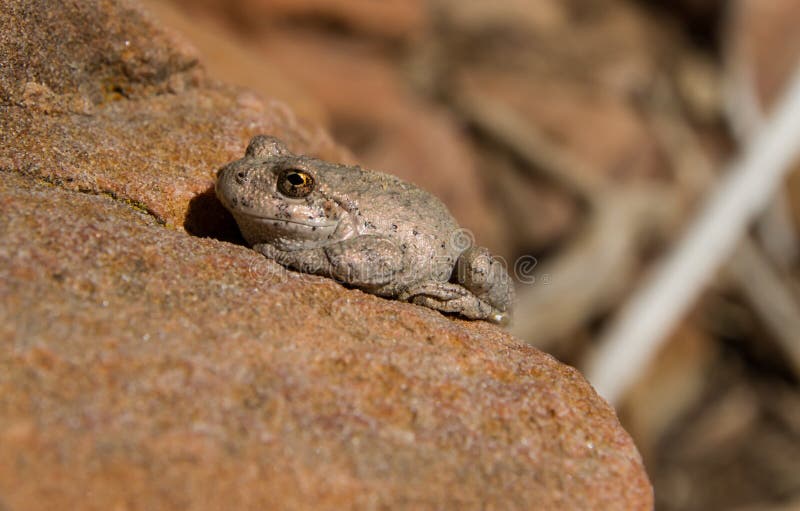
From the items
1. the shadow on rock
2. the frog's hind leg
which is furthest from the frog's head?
the frog's hind leg

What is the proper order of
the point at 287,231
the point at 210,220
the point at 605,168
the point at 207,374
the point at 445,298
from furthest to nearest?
the point at 605,168 < the point at 210,220 < the point at 445,298 < the point at 287,231 < the point at 207,374

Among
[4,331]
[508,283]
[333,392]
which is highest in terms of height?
[508,283]

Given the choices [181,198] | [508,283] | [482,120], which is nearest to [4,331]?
[181,198]

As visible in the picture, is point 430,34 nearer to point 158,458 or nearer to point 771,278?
point 771,278

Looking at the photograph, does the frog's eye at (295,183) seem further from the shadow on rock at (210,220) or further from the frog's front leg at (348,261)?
the shadow on rock at (210,220)

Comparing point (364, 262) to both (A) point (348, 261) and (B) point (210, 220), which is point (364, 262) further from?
(B) point (210, 220)

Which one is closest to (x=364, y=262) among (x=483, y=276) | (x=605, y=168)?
(x=483, y=276)

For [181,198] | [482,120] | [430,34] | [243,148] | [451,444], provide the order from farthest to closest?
[430,34]
[482,120]
[243,148]
[181,198]
[451,444]
